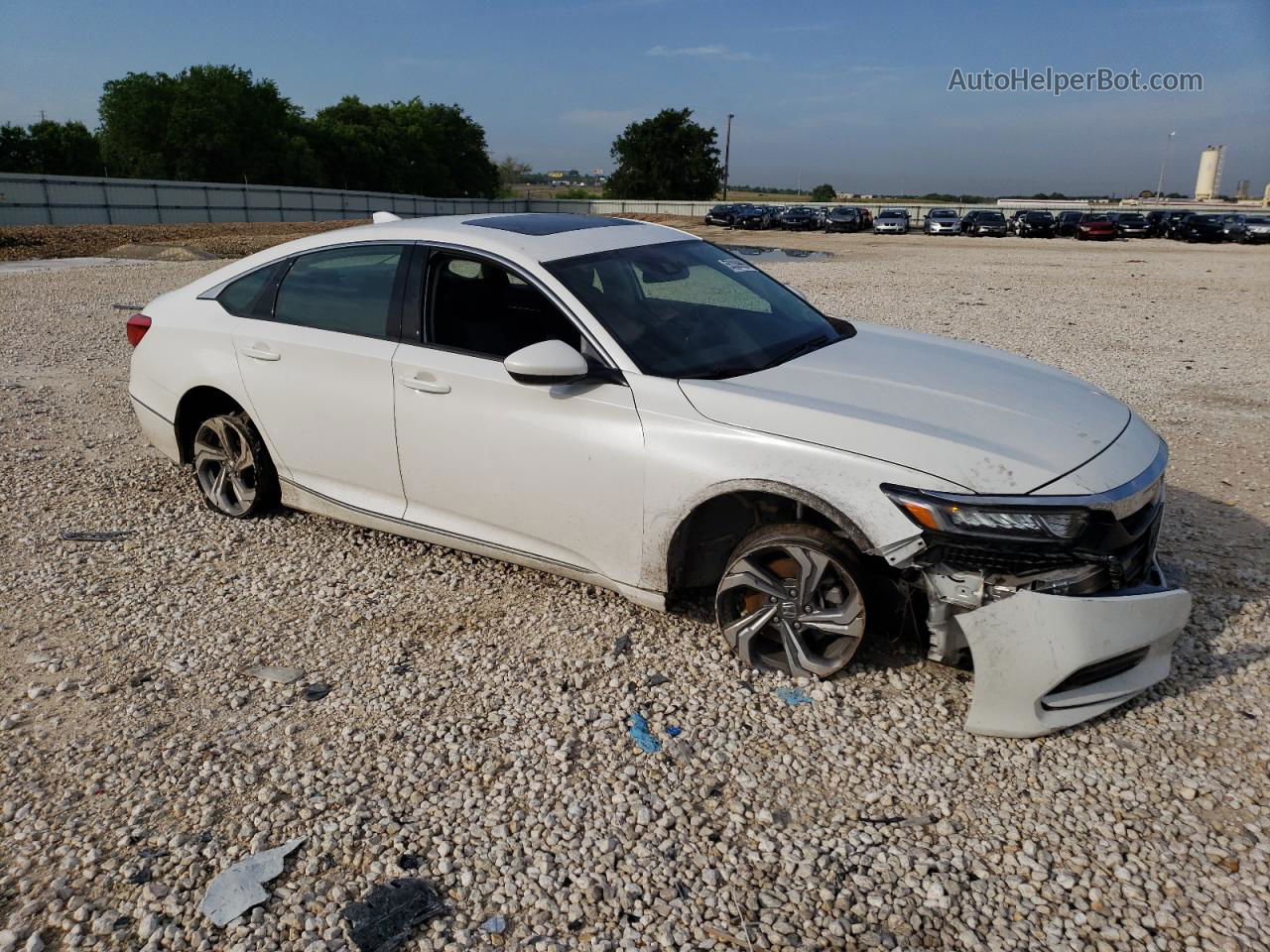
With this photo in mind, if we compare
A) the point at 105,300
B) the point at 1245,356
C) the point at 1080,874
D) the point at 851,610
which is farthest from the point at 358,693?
the point at 105,300

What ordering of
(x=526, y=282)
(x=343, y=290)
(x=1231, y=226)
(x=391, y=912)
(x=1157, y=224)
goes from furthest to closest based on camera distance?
(x=1157, y=224) → (x=1231, y=226) → (x=343, y=290) → (x=526, y=282) → (x=391, y=912)

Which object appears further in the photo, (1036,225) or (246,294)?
(1036,225)

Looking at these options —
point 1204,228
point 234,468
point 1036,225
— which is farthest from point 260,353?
point 1036,225

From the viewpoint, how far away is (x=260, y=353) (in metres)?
4.68

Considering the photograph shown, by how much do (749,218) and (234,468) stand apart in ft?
157

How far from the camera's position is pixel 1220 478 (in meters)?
5.90

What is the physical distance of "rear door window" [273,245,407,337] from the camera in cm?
436

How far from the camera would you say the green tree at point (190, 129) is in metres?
62.4

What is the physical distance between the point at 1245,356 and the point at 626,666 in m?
9.98

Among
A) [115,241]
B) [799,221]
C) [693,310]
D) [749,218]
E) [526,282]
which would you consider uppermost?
[526,282]

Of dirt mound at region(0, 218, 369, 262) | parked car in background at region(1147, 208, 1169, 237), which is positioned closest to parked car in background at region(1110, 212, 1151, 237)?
parked car in background at region(1147, 208, 1169, 237)

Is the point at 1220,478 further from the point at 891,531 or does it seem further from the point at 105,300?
the point at 105,300

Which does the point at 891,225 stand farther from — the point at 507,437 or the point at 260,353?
the point at 507,437

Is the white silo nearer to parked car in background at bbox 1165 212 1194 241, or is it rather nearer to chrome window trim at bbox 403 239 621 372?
parked car in background at bbox 1165 212 1194 241
